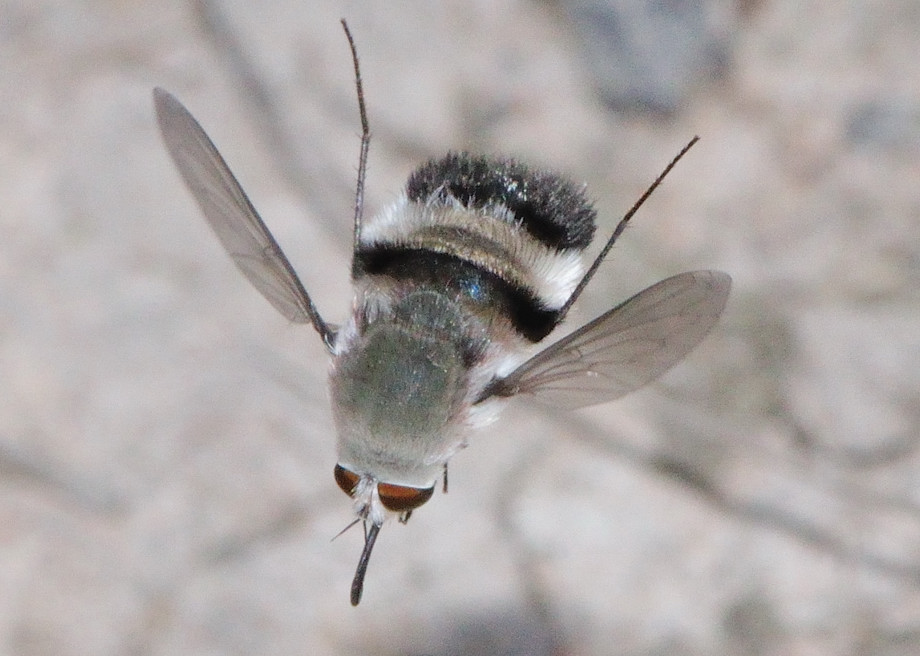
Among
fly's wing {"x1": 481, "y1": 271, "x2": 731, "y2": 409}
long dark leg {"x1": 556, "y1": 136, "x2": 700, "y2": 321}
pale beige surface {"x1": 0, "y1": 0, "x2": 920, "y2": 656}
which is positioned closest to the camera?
fly's wing {"x1": 481, "y1": 271, "x2": 731, "y2": 409}

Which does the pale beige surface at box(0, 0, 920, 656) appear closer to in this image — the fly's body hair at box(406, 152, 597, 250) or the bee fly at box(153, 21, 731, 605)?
the bee fly at box(153, 21, 731, 605)

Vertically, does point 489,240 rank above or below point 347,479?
above

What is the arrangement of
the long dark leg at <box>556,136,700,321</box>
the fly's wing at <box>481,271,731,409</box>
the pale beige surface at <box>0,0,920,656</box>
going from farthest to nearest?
1. the pale beige surface at <box>0,0,920,656</box>
2. the long dark leg at <box>556,136,700,321</box>
3. the fly's wing at <box>481,271,731,409</box>

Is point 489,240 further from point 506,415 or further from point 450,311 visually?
point 506,415

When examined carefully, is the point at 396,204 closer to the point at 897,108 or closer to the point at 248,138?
the point at 248,138

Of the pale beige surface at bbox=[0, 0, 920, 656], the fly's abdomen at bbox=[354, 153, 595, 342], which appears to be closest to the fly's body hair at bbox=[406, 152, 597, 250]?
the fly's abdomen at bbox=[354, 153, 595, 342]

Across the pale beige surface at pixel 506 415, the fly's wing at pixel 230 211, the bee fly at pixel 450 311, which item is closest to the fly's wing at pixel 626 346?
the bee fly at pixel 450 311

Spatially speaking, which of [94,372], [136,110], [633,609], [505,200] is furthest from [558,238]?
[136,110]

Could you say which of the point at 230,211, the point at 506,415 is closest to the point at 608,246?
the point at 230,211
